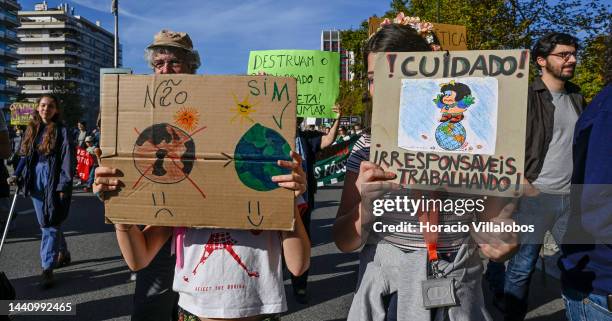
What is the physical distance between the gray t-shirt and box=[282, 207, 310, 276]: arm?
2339 millimetres

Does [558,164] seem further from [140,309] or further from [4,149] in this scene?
[4,149]

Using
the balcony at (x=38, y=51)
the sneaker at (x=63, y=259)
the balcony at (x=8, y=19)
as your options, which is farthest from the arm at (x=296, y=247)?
the balcony at (x=38, y=51)

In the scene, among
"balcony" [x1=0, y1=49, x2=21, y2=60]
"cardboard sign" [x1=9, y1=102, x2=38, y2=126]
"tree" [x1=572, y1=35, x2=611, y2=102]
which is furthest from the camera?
"balcony" [x1=0, y1=49, x2=21, y2=60]

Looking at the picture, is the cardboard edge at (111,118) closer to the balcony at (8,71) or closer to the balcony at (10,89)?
the balcony at (10,89)

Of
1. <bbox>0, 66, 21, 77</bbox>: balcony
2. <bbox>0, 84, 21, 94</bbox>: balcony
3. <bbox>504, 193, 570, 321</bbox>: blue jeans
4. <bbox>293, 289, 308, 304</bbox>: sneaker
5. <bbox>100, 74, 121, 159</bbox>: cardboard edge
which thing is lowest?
<bbox>293, 289, 308, 304</bbox>: sneaker

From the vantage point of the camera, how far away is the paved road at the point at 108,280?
4445mm

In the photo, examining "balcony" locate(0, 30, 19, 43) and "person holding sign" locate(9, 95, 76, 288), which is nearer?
"person holding sign" locate(9, 95, 76, 288)

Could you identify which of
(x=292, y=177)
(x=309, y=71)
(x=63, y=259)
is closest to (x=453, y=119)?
(x=292, y=177)

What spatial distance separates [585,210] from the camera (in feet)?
5.41

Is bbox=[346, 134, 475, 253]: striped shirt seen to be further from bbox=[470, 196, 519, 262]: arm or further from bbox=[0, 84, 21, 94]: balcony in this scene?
bbox=[0, 84, 21, 94]: balcony

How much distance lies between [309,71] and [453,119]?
3490 millimetres

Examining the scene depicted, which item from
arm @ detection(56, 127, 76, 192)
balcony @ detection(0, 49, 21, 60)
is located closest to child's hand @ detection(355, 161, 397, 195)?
arm @ detection(56, 127, 76, 192)

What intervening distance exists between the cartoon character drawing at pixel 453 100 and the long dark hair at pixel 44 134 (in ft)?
15.2

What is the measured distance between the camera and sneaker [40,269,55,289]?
5090mm
